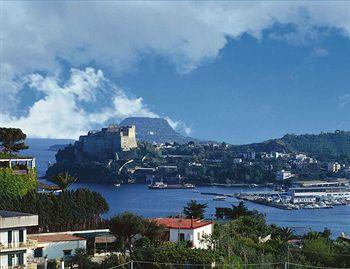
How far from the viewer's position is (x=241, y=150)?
144 metres

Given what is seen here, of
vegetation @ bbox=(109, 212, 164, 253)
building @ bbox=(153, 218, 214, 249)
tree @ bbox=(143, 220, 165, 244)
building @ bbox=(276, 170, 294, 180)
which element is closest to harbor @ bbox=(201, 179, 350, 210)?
building @ bbox=(276, 170, 294, 180)

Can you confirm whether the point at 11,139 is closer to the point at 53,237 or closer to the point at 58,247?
the point at 53,237

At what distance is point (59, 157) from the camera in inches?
4444

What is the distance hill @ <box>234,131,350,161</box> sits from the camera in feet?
470

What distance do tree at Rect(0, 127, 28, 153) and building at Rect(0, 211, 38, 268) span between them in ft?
32.2

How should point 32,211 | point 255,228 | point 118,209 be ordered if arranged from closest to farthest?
1. point 32,211
2. point 255,228
3. point 118,209

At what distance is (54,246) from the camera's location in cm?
1964

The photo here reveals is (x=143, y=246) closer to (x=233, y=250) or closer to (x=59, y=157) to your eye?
(x=233, y=250)

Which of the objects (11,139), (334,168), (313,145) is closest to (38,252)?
(11,139)

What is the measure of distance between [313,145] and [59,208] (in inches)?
5227

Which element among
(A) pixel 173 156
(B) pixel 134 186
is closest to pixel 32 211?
(B) pixel 134 186

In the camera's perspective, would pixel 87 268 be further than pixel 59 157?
No

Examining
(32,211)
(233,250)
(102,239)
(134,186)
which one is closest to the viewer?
(233,250)

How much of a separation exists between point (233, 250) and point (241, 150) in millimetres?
125404
